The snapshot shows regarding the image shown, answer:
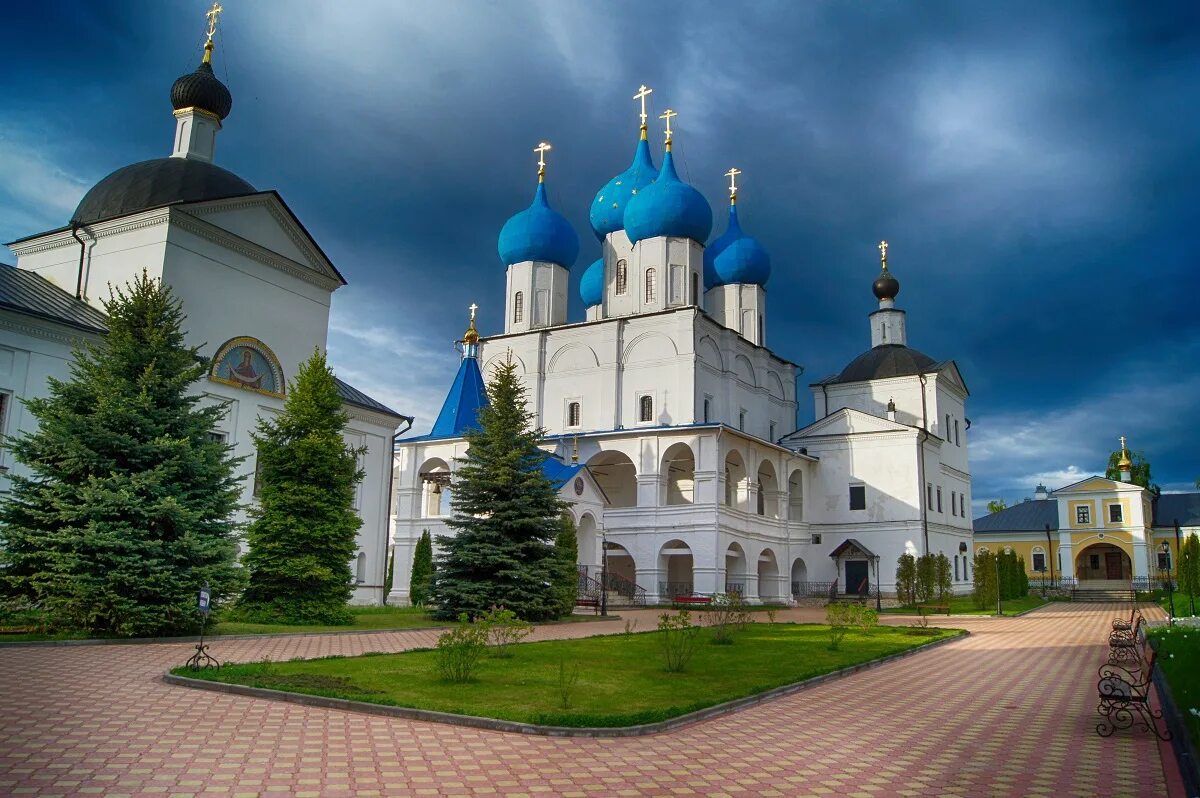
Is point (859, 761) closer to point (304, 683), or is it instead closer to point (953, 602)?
point (304, 683)

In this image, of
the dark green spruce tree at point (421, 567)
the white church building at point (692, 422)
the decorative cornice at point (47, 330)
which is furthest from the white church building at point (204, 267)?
the white church building at point (692, 422)

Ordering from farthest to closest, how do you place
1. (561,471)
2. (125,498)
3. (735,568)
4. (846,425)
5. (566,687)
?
1. (846,425)
2. (735,568)
3. (561,471)
4. (125,498)
5. (566,687)

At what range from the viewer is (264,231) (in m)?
24.2

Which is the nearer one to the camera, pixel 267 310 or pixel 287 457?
pixel 287 457

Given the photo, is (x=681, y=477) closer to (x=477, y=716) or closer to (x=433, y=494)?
(x=433, y=494)

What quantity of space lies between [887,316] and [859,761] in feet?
130

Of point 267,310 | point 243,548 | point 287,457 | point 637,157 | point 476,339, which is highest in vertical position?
point 637,157

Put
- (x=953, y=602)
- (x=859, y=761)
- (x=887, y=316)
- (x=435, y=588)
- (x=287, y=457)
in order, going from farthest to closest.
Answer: (x=887, y=316), (x=953, y=602), (x=435, y=588), (x=287, y=457), (x=859, y=761)

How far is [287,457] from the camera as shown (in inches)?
704

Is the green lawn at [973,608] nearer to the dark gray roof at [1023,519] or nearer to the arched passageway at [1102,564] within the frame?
the arched passageway at [1102,564]

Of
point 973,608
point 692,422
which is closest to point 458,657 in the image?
point 692,422

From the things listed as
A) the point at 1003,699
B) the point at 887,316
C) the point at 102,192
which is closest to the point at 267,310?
the point at 102,192

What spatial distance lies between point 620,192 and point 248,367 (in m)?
20.9

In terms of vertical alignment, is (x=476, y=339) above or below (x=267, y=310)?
above
